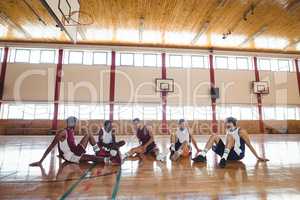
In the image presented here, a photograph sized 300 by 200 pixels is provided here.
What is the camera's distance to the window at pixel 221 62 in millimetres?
13298

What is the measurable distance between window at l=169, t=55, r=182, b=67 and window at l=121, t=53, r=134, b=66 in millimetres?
2352

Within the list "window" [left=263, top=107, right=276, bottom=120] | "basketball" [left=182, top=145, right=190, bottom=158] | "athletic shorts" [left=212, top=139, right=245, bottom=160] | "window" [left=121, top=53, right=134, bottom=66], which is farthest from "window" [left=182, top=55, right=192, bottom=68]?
"athletic shorts" [left=212, top=139, right=245, bottom=160]

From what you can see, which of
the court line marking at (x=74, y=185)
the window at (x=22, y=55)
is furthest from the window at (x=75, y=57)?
the court line marking at (x=74, y=185)

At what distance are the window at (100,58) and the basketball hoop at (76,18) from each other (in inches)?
150

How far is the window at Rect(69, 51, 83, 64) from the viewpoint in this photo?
12.5 meters

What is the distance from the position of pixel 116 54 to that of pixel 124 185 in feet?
35.7

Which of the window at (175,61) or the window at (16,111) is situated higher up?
the window at (175,61)

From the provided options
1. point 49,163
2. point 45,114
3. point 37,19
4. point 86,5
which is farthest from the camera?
point 45,114

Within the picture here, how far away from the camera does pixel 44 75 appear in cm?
1218

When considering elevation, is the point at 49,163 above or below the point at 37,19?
below

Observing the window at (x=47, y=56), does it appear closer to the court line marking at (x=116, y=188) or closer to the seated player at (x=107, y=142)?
the seated player at (x=107, y=142)

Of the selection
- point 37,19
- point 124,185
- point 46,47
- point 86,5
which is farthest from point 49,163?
point 46,47

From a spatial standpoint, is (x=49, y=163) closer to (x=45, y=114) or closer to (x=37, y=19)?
(x=37, y=19)

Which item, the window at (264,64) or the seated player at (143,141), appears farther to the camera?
the window at (264,64)
